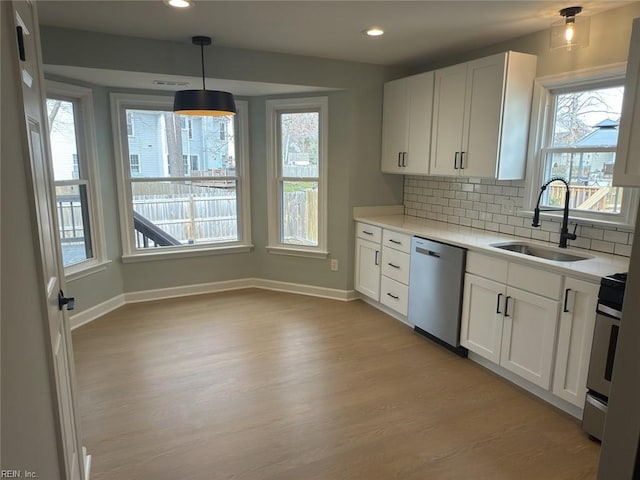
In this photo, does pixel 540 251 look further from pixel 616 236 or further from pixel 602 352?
pixel 602 352

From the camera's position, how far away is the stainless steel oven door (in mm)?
2172

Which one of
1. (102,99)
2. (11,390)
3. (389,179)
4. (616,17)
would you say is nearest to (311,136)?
(389,179)

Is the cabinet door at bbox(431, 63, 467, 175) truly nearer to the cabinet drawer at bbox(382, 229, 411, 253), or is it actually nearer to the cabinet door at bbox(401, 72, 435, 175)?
the cabinet door at bbox(401, 72, 435, 175)

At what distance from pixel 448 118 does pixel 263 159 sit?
2012mm

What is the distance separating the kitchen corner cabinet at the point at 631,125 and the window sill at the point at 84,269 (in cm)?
410

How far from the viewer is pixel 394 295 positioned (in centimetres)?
394

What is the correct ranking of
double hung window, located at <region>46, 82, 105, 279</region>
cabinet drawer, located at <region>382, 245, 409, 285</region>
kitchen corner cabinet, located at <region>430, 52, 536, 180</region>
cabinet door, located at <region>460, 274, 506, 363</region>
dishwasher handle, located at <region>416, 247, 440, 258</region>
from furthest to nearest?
cabinet drawer, located at <region>382, 245, 409, 285</region>, double hung window, located at <region>46, 82, 105, 279</region>, dishwasher handle, located at <region>416, 247, 440, 258</region>, kitchen corner cabinet, located at <region>430, 52, 536, 180</region>, cabinet door, located at <region>460, 274, 506, 363</region>

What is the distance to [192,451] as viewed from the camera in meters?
2.20

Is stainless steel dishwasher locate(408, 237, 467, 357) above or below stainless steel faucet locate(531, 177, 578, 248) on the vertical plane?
below

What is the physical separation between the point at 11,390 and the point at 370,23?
118 inches

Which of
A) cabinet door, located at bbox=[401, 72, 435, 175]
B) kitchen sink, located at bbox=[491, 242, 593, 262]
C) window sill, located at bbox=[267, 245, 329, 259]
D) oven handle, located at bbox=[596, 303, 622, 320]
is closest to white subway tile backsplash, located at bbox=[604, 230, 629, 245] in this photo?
kitchen sink, located at bbox=[491, 242, 593, 262]

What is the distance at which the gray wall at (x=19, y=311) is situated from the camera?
926mm

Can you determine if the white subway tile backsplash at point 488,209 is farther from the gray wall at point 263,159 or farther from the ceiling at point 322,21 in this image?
the ceiling at point 322,21

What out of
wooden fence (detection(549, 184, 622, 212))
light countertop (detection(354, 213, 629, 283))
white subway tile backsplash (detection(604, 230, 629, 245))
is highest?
wooden fence (detection(549, 184, 622, 212))
